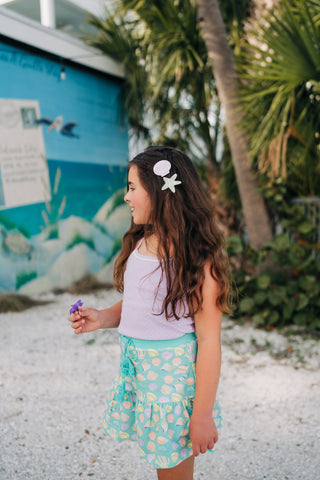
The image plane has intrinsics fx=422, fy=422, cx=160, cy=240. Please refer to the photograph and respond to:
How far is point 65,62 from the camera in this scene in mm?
4930

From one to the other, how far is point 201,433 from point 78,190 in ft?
14.4

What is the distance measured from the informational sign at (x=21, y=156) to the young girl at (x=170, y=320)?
3.40 meters

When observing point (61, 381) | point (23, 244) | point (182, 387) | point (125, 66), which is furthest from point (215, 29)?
point (182, 387)

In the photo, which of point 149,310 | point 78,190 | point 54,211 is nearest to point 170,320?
point 149,310

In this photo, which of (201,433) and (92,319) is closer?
(201,433)

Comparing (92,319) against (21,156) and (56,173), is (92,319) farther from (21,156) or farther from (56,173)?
(56,173)

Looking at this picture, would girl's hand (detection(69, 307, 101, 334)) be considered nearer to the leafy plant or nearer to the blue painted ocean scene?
the blue painted ocean scene

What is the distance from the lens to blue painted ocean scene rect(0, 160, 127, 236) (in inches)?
181

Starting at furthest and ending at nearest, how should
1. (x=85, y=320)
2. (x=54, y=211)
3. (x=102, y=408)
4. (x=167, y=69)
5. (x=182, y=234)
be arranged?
(x=54, y=211) < (x=167, y=69) < (x=102, y=408) < (x=85, y=320) < (x=182, y=234)

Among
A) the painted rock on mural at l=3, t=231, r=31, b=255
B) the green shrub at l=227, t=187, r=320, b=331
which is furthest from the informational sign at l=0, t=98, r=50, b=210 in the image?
the green shrub at l=227, t=187, r=320, b=331

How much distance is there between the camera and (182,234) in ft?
4.11

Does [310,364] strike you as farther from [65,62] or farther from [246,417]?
[65,62]

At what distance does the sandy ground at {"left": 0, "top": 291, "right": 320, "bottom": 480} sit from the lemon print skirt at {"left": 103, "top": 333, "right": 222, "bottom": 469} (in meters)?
0.80

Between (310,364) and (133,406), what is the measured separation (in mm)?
2093
